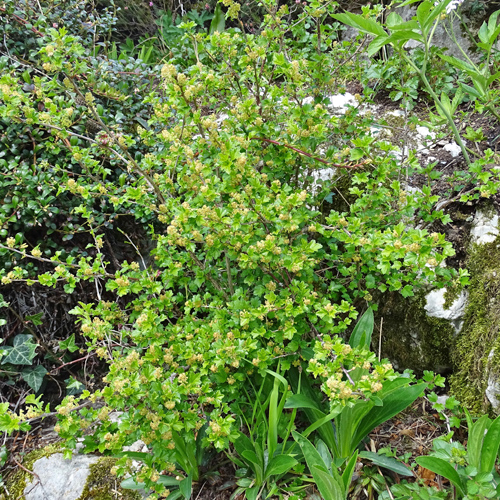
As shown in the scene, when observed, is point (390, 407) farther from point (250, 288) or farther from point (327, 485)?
point (250, 288)

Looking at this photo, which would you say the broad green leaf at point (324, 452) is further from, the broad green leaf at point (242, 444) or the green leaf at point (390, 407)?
the broad green leaf at point (242, 444)

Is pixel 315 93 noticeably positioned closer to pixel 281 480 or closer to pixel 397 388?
pixel 397 388

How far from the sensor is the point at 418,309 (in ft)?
6.35

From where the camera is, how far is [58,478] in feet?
6.25

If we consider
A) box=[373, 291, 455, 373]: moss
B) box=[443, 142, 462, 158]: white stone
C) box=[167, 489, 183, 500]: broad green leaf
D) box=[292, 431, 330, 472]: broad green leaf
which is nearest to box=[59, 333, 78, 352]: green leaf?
box=[167, 489, 183, 500]: broad green leaf

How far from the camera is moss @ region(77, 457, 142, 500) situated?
181 cm

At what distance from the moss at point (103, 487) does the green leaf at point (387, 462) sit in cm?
104

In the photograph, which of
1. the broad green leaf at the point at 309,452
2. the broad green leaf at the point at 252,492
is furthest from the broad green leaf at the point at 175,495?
the broad green leaf at the point at 309,452

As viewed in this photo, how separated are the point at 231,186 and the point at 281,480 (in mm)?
1251

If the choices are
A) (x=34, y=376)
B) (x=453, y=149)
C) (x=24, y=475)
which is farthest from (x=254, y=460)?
A: (x=453, y=149)

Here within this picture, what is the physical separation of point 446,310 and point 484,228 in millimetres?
449

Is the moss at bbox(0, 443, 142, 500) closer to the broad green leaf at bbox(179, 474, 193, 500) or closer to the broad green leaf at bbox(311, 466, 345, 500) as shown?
the broad green leaf at bbox(179, 474, 193, 500)

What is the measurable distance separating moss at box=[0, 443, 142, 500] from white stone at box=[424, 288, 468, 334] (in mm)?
1615

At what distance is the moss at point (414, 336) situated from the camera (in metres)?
1.86
